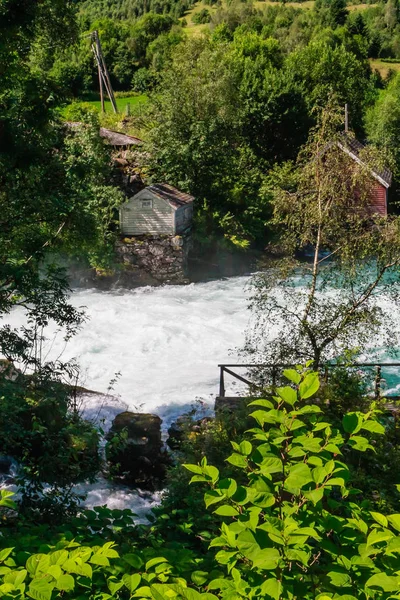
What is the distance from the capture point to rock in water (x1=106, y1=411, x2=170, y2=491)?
13.7 m

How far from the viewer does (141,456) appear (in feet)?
46.4

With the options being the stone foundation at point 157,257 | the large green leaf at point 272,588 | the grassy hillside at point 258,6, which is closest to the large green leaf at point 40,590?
the large green leaf at point 272,588

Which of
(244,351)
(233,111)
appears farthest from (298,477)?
(233,111)

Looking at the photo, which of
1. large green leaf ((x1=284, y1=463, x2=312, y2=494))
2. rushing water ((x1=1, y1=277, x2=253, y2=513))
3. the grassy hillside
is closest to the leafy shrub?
large green leaf ((x1=284, y1=463, x2=312, y2=494))

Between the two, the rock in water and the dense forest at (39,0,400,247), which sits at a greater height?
the dense forest at (39,0,400,247)

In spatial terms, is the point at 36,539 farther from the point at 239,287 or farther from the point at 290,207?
the point at 239,287

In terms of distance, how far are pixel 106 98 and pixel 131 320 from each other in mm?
40723

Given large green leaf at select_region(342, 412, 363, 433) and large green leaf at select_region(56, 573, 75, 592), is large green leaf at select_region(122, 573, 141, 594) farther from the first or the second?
large green leaf at select_region(342, 412, 363, 433)

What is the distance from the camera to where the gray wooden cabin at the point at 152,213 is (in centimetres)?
2881

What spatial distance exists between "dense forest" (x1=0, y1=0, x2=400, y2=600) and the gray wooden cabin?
2.32 feet

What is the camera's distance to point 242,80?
3969 cm

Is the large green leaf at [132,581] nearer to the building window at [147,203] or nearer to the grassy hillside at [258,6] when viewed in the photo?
the building window at [147,203]

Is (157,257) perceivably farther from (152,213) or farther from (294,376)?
(294,376)

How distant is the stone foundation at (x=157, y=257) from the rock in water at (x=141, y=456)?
14.1 m
